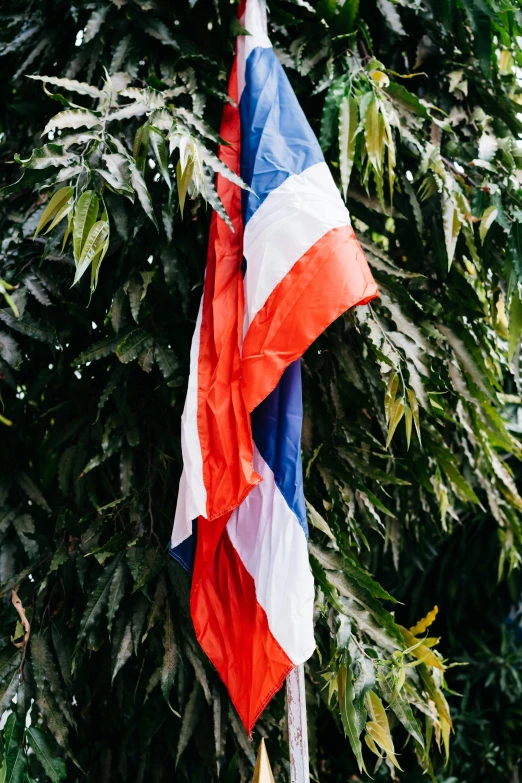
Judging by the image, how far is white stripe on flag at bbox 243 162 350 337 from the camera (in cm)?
136

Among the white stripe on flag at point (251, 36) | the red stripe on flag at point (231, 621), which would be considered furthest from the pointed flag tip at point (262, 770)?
the white stripe on flag at point (251, 36)

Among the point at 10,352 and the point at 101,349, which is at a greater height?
the point at 10,352

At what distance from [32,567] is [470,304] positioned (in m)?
1.27

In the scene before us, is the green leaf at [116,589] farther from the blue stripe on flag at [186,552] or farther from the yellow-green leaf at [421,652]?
the yellow-green leaf at [421,652]

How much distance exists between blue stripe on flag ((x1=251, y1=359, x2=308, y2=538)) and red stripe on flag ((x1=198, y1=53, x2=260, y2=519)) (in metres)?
0.08

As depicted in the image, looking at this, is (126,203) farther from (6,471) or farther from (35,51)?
(6,471)

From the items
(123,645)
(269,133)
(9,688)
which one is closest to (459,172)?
(269,133)

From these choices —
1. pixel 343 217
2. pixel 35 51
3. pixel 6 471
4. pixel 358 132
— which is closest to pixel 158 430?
pixel 6 471

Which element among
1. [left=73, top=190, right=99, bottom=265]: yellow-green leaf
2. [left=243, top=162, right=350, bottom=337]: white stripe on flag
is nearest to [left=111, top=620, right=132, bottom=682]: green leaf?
[left=243, top=162, right=350, bottom=337]: white stripe on flag

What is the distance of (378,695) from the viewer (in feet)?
5.01

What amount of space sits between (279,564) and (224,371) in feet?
1.26

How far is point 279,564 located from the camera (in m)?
1.34

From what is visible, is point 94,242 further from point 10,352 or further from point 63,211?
point 10,352

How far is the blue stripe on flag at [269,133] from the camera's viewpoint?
1.46 m
